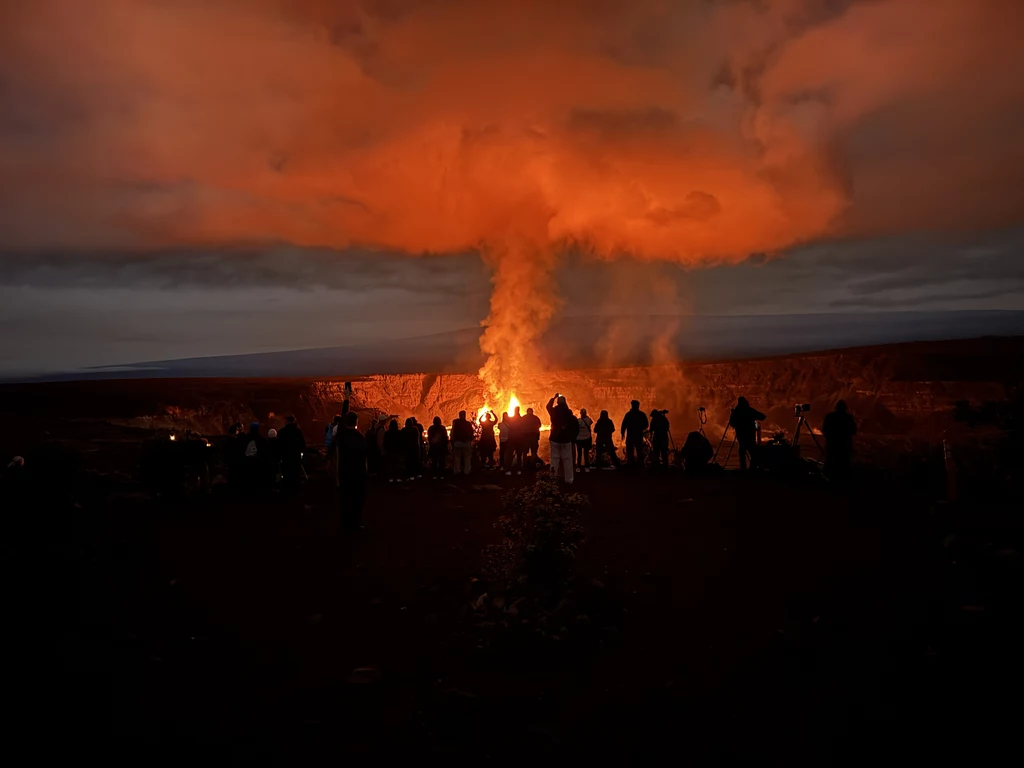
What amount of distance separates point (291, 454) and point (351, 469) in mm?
5368

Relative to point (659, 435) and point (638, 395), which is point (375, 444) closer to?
point (659, 435)

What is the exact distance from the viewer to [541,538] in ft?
27.1

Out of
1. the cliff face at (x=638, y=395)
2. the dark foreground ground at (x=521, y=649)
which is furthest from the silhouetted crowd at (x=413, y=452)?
the cliff face at (x=638, y=395)

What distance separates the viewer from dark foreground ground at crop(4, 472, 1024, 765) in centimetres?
536

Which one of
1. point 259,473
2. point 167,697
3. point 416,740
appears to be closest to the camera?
point 416,740

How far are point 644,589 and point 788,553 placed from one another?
9.52 ft

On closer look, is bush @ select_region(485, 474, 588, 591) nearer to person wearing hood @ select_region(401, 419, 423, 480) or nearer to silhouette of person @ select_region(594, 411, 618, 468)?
person wearing hood @ select_region(401, 419, 423, 480)

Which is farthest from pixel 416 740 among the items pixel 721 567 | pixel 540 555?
pixel 721 567

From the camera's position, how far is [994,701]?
560 cm

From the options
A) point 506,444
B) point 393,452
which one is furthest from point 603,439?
point 393,452

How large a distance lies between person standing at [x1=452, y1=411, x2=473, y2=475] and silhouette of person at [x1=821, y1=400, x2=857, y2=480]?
30.7 feet

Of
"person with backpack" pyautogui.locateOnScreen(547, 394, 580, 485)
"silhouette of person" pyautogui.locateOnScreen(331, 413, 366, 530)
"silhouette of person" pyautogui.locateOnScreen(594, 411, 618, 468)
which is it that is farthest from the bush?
"silhouette of person" pyautogui.locateOnScreen(594, 411, 618, 468)

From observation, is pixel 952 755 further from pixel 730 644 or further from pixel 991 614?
pixel 991 614

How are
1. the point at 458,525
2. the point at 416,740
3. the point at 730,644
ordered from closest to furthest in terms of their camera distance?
the point at 416,740 → the point at 730,644 → the point at 458,525
